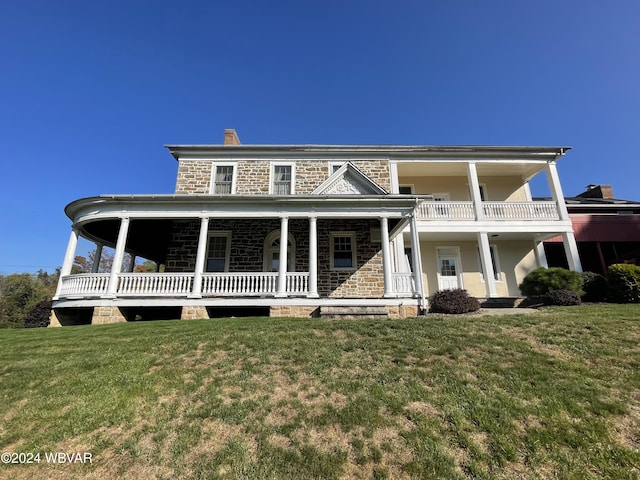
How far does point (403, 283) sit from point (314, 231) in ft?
12.3

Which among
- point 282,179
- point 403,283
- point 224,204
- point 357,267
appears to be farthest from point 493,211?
point 224,204

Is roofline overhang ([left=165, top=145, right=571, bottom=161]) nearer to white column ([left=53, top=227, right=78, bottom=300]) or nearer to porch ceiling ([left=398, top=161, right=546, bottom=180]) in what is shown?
porch ceiling ([left=398, top=161, right=546, bottom=180])

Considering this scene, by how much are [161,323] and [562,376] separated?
9600 millimetres

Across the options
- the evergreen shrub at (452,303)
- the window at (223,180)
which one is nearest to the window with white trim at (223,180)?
the window at (223,180)

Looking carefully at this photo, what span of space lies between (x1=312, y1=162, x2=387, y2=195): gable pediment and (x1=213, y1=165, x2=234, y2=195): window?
4826 mm

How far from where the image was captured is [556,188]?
48.6ft

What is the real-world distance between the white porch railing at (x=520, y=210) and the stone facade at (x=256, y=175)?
518 centimetres

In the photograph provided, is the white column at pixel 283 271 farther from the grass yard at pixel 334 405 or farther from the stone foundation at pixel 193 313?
the grass yard at pixel 334 405

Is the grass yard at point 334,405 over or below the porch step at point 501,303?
below

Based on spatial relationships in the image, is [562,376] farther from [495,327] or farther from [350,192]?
[350,192]

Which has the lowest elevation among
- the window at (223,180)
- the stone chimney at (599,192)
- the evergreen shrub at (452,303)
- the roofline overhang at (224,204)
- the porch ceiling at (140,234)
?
the evergreen shrub at (452,303)

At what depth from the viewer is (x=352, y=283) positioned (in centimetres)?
1302

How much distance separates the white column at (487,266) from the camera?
13300mm

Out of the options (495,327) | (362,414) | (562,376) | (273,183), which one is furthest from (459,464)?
(273,183)
